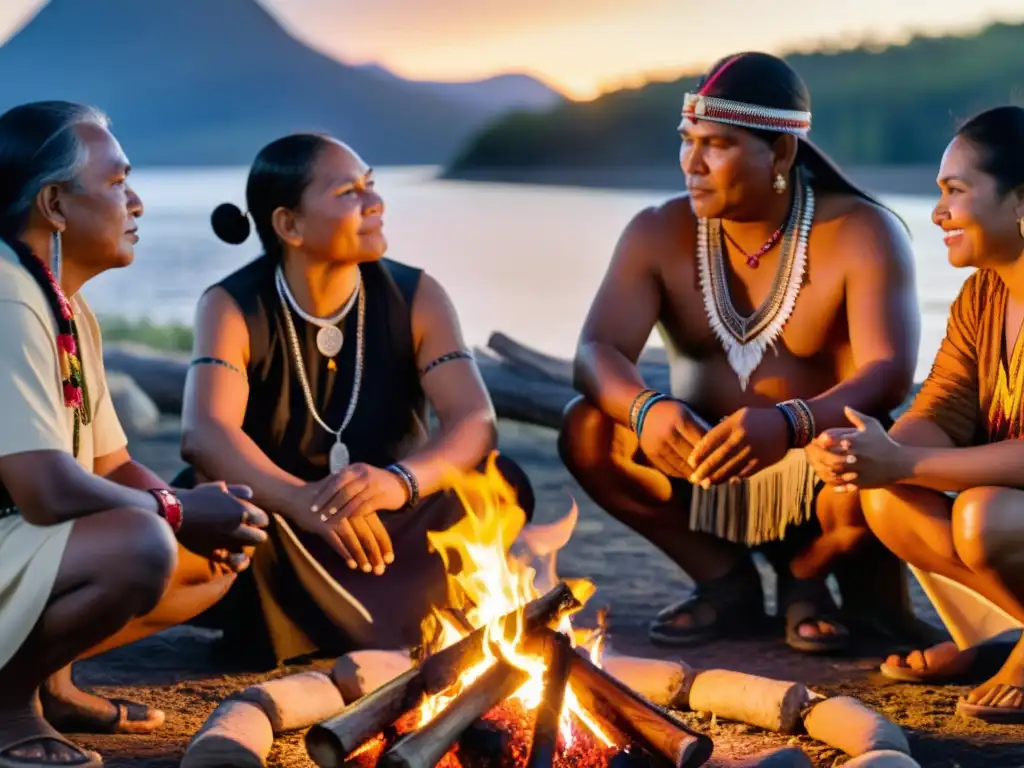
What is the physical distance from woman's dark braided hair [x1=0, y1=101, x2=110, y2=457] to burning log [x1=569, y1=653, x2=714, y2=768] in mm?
1338

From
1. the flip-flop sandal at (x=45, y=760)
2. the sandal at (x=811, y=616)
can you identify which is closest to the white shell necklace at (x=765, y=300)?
the sandal at (x=811, y=616)

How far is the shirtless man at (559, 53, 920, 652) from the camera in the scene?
14.1 ft

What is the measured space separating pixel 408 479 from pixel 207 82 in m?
10.5

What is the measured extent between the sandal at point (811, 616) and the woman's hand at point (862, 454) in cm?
79

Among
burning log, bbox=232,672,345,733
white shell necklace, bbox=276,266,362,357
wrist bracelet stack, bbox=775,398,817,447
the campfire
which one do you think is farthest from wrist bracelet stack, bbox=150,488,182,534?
wrist bracelet stack, bbox=775,398,817,447

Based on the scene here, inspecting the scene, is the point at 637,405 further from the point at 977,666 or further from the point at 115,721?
the point at 115,721

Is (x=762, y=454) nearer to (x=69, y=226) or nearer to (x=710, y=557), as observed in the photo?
(x=710, y=557)

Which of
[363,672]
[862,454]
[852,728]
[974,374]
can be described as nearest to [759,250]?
[974,374]

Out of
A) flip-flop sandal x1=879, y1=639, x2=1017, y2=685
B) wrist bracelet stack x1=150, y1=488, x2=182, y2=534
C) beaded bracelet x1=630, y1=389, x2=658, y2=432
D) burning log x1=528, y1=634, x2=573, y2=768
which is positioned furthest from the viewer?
beaded bracelet x1=630, y1=389, x2=658, y2=432

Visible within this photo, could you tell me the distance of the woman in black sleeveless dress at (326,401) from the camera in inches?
168

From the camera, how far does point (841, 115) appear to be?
500 inches

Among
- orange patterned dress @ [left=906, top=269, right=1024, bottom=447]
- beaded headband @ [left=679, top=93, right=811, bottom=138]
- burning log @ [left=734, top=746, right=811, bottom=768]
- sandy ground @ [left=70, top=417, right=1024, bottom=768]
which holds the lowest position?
sandy ground @ [left=70, top=417, right=1024, bottom=768]

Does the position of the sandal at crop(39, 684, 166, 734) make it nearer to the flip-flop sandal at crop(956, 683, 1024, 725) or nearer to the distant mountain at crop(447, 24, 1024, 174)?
the flip-flop sandal at crop(956, 683, 1024, 725)

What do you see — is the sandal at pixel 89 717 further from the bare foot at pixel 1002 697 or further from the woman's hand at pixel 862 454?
the bare foot at pixel 1002 697
